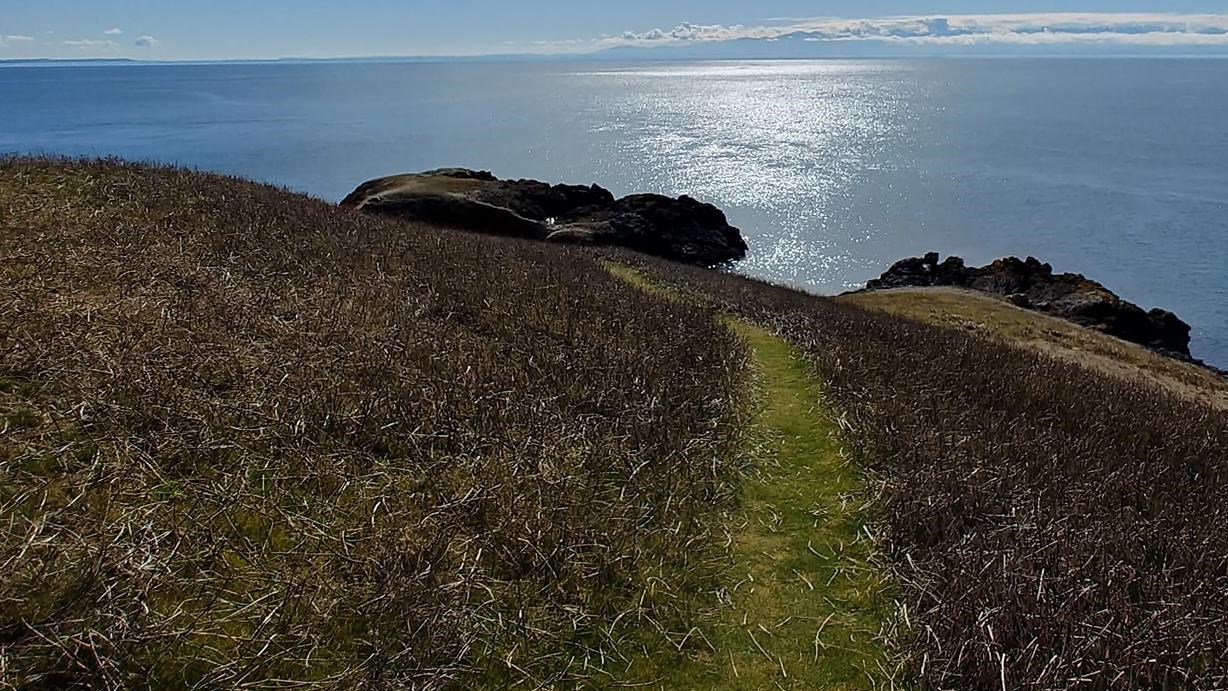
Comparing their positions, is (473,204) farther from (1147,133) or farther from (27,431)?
(1147,133)

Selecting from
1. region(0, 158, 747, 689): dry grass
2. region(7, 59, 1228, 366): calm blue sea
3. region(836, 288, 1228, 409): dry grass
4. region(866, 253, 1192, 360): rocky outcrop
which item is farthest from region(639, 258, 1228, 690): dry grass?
region(7, 59, 1228, 366): calm blue sea

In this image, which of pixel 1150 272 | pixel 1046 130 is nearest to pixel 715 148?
pixel 1046 130

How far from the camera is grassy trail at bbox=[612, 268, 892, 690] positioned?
6238 mm

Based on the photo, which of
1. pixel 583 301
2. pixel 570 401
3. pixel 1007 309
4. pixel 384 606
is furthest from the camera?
pixel 1007 309

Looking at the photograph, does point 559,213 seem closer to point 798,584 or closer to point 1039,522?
point 1039,522

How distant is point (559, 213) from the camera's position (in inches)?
2366

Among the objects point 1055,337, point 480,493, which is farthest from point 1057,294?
point 480,493

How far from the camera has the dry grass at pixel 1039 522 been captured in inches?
236

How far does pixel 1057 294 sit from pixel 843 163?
64.8 m

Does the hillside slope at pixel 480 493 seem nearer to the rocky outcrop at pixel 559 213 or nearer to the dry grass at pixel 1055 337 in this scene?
the dry grass at pixel 1055 337

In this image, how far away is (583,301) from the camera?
14.7 metres

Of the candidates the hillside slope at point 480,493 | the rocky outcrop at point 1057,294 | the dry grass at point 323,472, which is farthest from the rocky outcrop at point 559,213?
the dry grass at point 323,472

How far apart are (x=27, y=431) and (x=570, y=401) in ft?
17.9

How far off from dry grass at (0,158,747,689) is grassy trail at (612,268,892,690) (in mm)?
442
